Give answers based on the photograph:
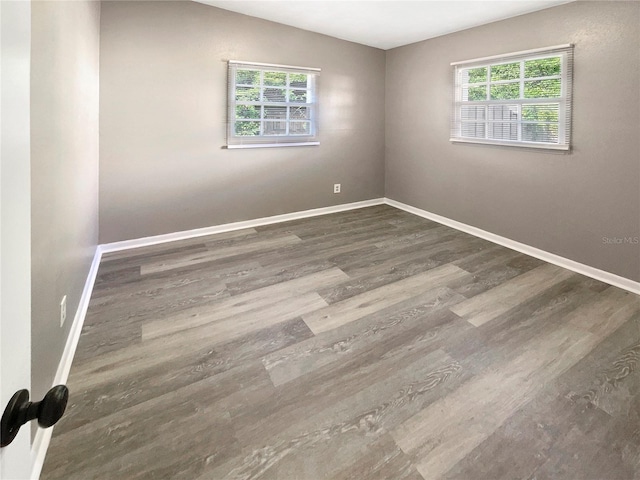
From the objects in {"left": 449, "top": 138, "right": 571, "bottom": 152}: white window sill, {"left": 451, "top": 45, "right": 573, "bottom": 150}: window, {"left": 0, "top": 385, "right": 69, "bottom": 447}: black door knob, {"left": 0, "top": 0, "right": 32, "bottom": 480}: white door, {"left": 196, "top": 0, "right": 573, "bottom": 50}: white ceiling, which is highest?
{"left": 196, "top": 0, "right": 573, "bottom": 50}: white ceiling

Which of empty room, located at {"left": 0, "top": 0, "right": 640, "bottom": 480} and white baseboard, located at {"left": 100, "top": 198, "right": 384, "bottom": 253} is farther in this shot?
white baseboard, located at {"left": 100, "top": 198, "right": 384, "bottom": 253}

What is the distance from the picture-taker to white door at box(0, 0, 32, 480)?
448 millimetres

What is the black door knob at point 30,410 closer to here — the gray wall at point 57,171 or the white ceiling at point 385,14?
the gray wall at point 57,171

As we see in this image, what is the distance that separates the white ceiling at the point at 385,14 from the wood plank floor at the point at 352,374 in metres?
2.39

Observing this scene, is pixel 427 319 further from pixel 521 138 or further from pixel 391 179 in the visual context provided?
pixel 391 179

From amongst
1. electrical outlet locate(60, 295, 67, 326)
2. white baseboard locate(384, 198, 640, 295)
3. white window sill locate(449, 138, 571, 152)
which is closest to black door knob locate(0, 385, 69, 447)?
electrical outlet locate(60, 295, 67, 326)

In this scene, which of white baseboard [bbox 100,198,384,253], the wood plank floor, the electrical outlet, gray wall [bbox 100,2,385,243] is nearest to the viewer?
the wood plank floor

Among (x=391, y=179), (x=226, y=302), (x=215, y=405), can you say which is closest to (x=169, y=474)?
(x=215, y=405)

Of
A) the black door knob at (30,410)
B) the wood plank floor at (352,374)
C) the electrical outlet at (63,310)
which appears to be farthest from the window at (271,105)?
the black door knob at (30,410)

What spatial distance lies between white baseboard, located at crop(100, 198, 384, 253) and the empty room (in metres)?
0.03

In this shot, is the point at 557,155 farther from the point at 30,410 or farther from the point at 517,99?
the point at 30,410

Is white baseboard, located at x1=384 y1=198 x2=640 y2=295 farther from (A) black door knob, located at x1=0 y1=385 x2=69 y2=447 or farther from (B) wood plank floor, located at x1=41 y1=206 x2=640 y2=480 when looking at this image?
(A) black door knob, located at x1=0 y1=385 x2=69 y2=447

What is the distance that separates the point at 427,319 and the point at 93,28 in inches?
137

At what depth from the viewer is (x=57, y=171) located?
5.67ft
